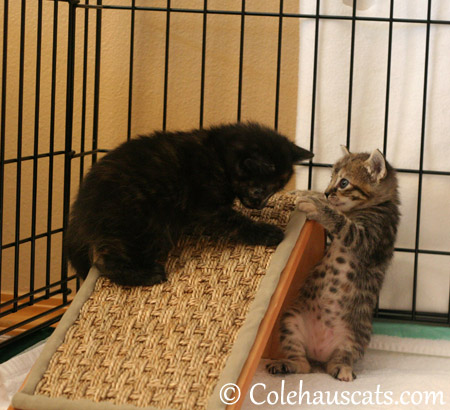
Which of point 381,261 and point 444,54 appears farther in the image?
point 444,54

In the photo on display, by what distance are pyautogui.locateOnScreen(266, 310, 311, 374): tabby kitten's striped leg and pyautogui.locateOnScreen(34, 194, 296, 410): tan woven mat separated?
0.33 metres

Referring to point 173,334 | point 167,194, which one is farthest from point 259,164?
point 173,334

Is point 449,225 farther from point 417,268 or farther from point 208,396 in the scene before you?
point 208,396

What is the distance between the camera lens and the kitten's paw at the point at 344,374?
77.9 inches

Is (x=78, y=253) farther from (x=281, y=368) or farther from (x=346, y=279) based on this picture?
(x=346, y=279)

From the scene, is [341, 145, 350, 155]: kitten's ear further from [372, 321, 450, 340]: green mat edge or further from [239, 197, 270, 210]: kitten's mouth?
[372, 321, 450, 340]: green mat edge

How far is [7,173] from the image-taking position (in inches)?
115

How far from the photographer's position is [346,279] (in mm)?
2117

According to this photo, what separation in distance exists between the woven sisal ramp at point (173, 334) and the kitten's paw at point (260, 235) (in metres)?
0.03

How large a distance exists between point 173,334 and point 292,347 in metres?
0.53

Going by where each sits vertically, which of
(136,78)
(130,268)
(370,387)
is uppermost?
(136,78)

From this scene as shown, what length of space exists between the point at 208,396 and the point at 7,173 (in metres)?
1.81

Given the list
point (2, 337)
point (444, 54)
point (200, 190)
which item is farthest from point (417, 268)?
point (2, 337)

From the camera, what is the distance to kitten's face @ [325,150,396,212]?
7.19ft
